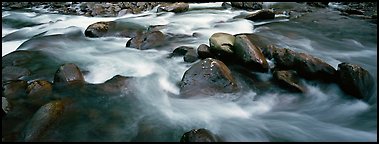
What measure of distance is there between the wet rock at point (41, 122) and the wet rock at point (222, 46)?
2743 mm

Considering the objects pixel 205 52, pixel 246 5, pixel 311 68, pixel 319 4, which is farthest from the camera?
pixel 319 4

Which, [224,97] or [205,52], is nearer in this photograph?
[224,97]

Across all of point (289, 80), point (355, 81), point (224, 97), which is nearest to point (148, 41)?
point (224, 97)

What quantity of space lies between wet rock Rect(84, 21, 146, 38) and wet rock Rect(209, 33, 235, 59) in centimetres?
302

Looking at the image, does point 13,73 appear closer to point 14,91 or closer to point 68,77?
point 14,91

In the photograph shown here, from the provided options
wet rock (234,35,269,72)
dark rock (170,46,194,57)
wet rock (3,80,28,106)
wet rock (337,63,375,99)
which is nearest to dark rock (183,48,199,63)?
dark rock (170,46,194,57)

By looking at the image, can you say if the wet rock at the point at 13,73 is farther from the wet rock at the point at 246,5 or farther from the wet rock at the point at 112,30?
the wet rock at the point at 246,5

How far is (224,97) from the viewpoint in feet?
15.1

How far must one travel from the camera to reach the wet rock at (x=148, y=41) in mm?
6949

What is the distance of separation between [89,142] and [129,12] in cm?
870

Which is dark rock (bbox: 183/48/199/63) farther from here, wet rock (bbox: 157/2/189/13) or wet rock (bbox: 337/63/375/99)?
wet rock (bbox: 157/2/189/13)

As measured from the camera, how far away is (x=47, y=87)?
15.9 feet

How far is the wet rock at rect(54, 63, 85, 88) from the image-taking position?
4957 mm

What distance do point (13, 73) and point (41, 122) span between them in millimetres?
2141
